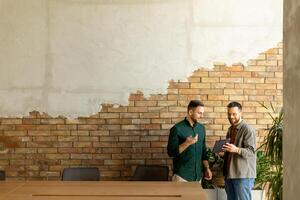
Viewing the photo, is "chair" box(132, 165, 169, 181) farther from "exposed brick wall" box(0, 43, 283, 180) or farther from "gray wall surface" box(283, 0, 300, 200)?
"gray wall surface" box(283, 0, 300, 200)

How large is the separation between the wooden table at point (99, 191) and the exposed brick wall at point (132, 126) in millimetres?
1431

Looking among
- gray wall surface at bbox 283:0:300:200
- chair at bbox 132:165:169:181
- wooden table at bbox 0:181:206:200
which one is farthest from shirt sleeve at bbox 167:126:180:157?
gray wall surface at bbox 283:0:300:200

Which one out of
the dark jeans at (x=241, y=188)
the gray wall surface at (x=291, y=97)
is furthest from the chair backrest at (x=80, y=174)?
the gray wall surface at (x=291, y=97)

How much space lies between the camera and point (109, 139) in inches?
240

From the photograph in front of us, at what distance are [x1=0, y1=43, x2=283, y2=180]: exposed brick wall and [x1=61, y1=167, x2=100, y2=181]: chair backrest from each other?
0.76 m

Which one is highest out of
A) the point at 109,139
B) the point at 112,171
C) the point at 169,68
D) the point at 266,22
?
the point at 266,22

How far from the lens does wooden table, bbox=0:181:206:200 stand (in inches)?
151

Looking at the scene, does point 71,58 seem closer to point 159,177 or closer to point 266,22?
point 159,177

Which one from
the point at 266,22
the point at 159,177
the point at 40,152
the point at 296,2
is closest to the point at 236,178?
the point at 159,177

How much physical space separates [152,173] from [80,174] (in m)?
0.85

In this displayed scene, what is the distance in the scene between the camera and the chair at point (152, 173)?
5266 millimetres

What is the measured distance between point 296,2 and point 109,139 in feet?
14.4

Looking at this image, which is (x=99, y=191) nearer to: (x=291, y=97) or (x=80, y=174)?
(x=80, y=174)

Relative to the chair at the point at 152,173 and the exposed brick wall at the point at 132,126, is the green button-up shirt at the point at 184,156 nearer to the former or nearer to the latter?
the chair at the point at 152,173
